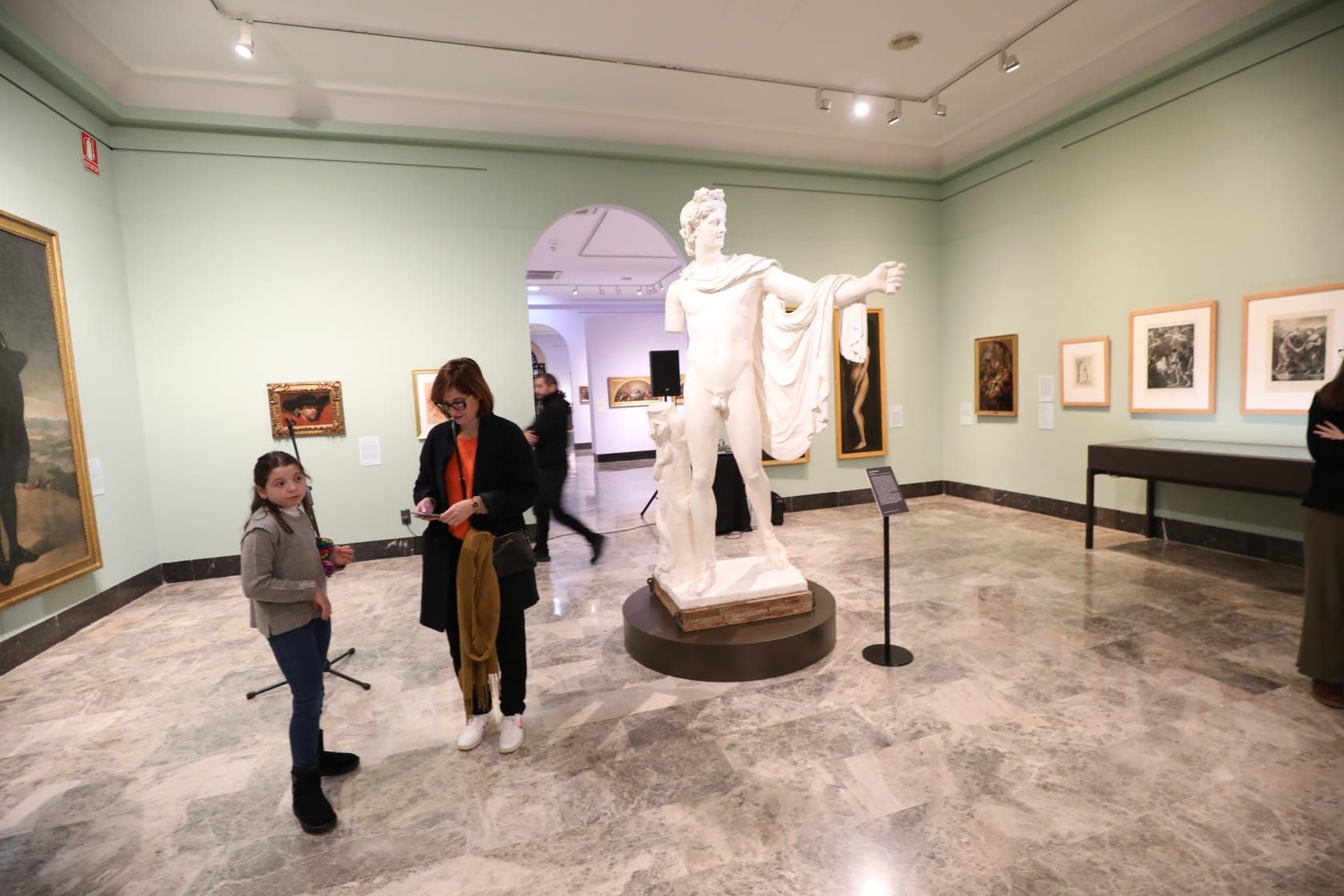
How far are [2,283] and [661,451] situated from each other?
4.67 m

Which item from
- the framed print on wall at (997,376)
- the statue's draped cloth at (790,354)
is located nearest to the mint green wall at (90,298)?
the statue's draped cloth at (790,354)

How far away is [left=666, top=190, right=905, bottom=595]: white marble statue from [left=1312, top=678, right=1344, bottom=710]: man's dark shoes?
2696 millimetres

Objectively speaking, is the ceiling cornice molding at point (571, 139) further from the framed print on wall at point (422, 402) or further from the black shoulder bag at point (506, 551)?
the black shoulder bag at point (506, 551)

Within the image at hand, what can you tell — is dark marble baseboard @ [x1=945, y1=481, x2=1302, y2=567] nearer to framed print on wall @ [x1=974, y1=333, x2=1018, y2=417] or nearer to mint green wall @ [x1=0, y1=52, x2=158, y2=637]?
framed print on wall @ [x1=974, y1=333, x2=1018, y2=417]

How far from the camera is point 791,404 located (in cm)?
409

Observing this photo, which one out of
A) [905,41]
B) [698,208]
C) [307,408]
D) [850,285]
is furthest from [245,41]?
[905,41]

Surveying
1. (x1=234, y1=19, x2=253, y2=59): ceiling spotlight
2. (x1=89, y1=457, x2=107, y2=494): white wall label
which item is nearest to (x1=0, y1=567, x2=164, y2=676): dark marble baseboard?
(x1=89, y1=457, x2=107, y2=494): white wall label

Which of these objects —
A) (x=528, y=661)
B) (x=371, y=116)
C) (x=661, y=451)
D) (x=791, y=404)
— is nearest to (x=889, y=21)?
(x=791, y=404)

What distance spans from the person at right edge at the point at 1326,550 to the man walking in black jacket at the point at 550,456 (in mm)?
4955

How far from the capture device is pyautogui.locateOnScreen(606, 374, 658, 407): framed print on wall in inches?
628

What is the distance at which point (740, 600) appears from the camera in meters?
3.76

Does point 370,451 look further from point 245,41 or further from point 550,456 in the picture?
point 245,41

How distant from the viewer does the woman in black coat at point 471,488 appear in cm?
262

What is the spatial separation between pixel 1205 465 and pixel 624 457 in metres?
12.8
